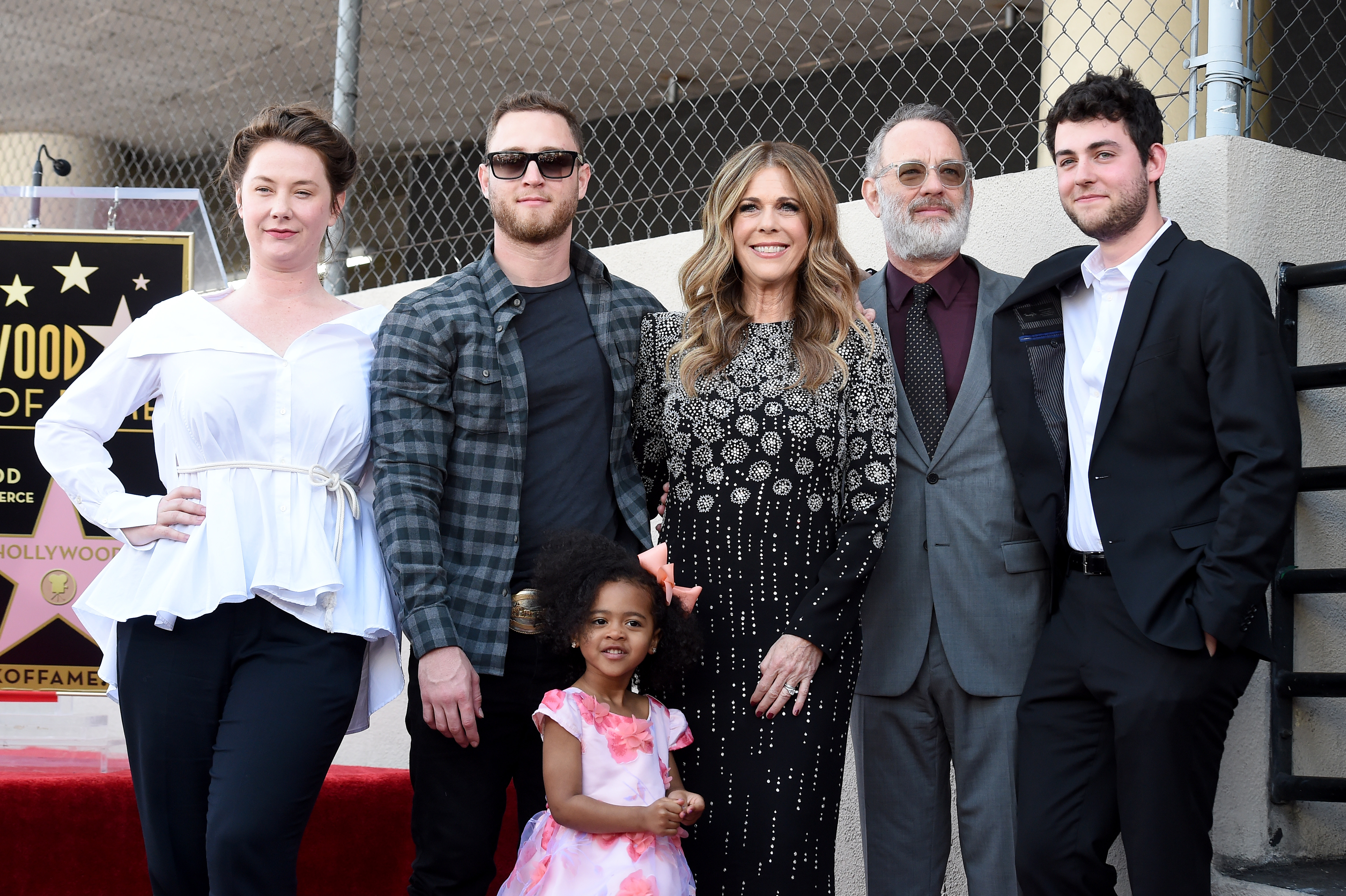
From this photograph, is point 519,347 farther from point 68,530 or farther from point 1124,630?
point 68,530

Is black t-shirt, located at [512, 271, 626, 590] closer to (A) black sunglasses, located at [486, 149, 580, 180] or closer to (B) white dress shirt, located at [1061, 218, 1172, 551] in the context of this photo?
(A) black sunglasses, located at [486, 149, 580, 180]

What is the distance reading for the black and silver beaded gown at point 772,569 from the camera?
2283 millimetres

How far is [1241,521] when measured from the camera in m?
2.20

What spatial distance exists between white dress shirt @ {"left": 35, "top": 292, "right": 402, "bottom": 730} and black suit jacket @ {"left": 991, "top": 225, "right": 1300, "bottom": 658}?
1.38m

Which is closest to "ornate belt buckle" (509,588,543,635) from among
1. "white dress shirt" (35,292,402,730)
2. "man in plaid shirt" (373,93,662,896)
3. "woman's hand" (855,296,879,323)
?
"man in plaid shirt" (373,93,662,896)

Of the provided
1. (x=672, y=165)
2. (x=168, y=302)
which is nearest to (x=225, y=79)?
(x=672, y=165)

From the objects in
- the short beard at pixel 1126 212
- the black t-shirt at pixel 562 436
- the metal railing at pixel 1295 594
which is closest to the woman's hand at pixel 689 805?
the black t-shirt at pixel 562 436

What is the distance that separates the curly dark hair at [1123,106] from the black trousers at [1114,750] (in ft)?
3.02

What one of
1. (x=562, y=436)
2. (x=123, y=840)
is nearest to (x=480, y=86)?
(x=123, y=840)

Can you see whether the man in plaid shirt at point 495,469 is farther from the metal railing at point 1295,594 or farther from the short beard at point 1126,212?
the metal railing at point 1295,594

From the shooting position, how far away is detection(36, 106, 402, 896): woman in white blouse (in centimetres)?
217

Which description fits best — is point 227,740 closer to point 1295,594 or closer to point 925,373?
point 925,373

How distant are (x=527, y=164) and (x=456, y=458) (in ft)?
2.12

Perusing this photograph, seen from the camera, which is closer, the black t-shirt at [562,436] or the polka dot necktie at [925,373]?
the black t-shirt at [562,436]
